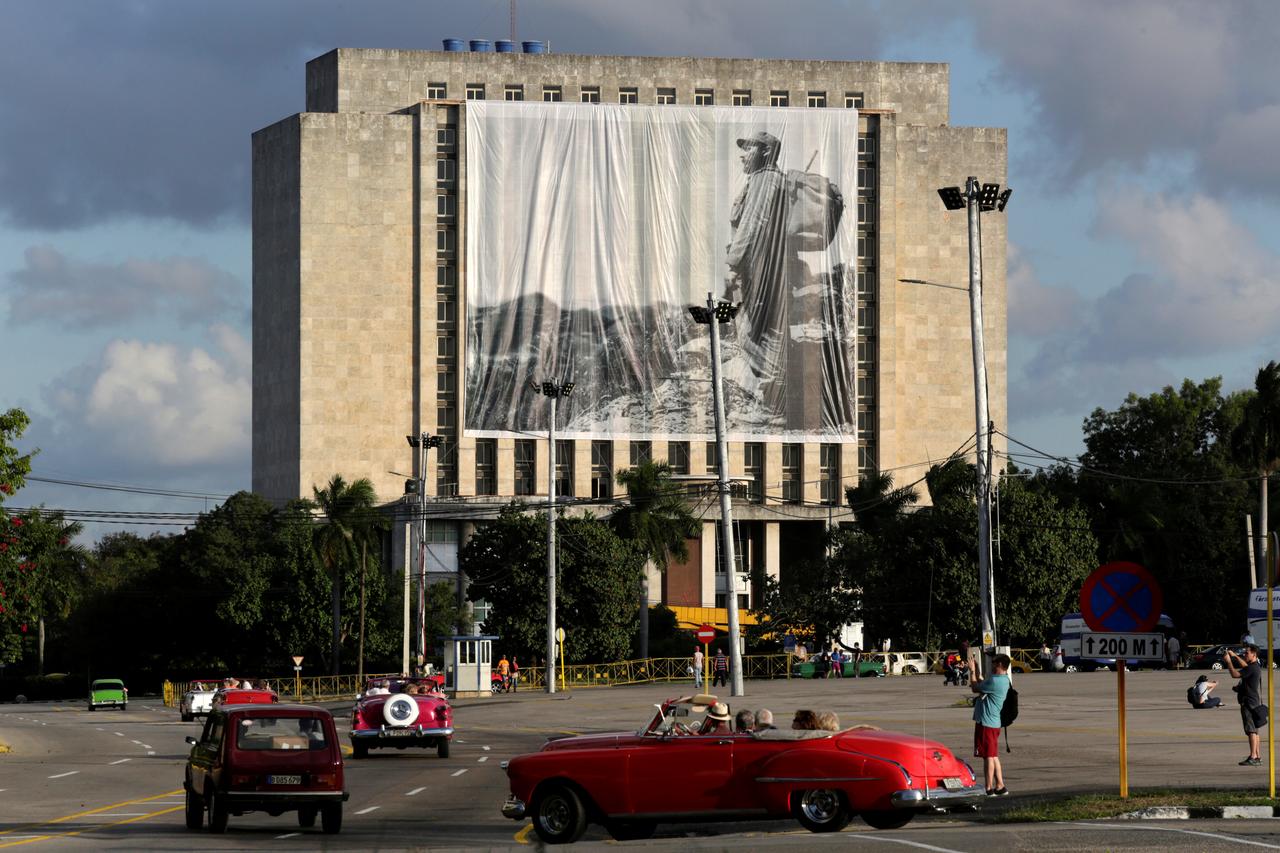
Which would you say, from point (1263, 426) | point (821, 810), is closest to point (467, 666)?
point (1263, 426)

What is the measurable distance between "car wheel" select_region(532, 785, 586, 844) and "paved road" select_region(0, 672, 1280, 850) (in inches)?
9.2

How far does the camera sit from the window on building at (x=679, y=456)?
12494 centimetres

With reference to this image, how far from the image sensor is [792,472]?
126062mm

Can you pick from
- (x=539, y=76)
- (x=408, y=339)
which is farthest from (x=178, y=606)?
(x=539, y=76)

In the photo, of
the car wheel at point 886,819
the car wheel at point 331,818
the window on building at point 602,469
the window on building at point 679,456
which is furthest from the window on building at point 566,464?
the car wheel at point 886,819

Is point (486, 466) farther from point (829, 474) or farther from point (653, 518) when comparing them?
point (653, 518)

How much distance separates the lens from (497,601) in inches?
3499

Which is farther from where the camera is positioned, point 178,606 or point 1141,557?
point 178,606

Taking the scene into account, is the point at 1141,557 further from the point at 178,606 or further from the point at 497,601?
the point at 178,606

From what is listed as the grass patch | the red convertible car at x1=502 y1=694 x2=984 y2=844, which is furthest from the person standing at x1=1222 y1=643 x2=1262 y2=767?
the red convertible car at x1=502 y1=694 x2=984 y2=844

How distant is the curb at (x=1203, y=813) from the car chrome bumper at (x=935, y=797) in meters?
2.16

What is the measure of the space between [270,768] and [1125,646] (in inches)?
387

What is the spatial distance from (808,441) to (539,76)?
3224 cm

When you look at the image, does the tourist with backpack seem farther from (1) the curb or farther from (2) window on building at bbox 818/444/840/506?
(2) window on building at bbox 818/444/840/506
